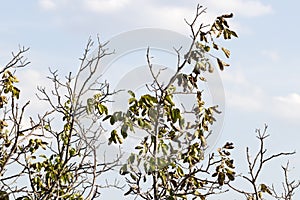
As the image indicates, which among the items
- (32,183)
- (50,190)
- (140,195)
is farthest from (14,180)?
(140,195)

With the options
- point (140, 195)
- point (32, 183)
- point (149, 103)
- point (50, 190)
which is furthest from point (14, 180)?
point (149, 103)

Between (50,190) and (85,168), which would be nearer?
(50,190)

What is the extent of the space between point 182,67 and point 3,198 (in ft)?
5.32

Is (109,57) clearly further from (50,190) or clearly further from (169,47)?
(50,190)

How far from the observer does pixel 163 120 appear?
4605 mm

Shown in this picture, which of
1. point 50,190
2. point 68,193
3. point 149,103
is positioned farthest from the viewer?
point 68,193

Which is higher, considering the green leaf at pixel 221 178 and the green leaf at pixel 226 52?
the green leaf at pixel 226 52

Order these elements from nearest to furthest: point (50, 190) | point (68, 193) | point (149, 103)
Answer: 1. point (149, 103)
2. point (50, 190)
3. point (68, 193)

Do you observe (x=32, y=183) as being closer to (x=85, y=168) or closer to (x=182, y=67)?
(x=85, y=168)

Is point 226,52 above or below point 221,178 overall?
above

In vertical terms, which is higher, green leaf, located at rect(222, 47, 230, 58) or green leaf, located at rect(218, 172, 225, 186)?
green leaf, located at rect(222, 47, 230, 58)

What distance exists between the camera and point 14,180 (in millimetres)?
5047

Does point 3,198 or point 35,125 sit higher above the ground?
point 35,125

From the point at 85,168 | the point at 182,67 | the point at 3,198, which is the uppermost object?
the point at 182,67
